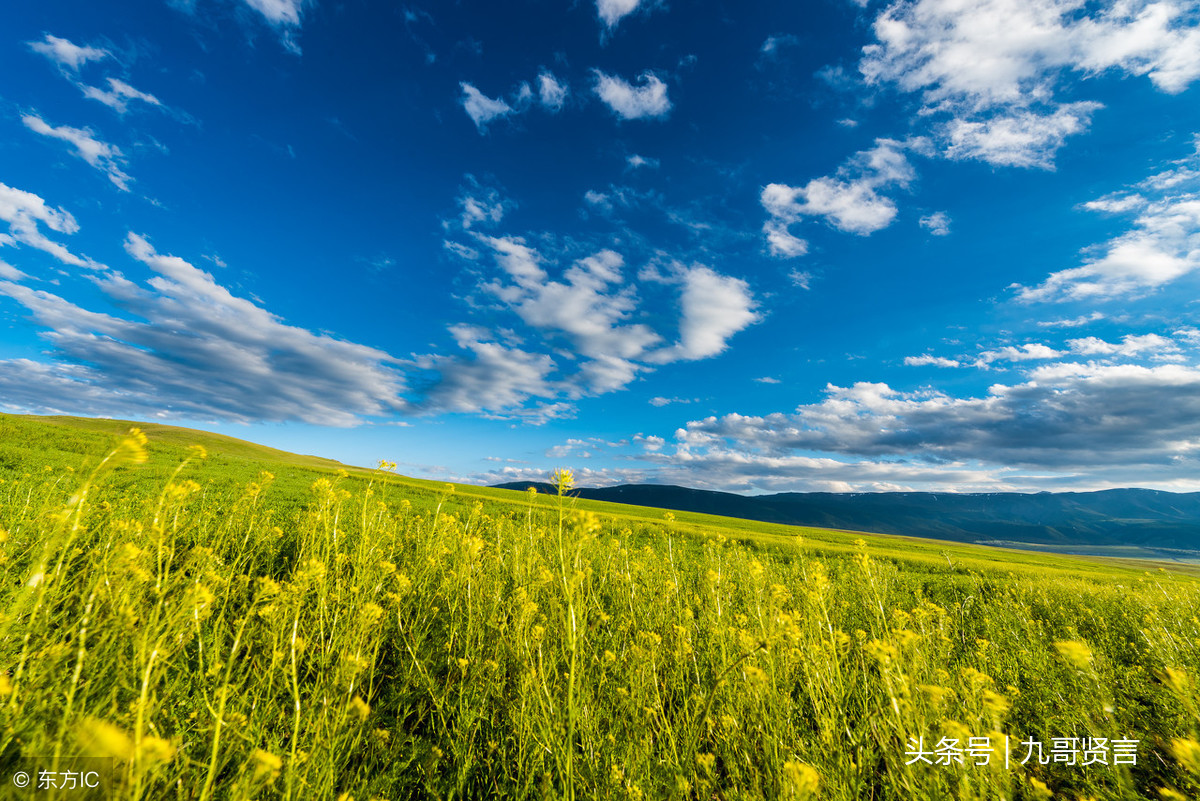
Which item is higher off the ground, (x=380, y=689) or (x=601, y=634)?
(x=601, y=634)

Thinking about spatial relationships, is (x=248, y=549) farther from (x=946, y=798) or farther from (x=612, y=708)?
(x=946, y=798)

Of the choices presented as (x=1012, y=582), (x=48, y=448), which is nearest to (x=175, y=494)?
(x=1012, y=582)

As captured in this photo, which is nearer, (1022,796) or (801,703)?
(1022,796)

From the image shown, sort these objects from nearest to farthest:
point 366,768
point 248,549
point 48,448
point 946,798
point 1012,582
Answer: point 946,798
point 366,768
point 248,549
point 1012,582
point 48,448

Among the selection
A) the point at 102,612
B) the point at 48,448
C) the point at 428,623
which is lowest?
the point at 428,623

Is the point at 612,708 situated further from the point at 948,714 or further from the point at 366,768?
the point at 948,714

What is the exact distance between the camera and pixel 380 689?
3.86m

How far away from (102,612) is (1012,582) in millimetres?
15907

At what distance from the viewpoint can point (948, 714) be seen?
3.34 meters

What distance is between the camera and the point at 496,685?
323cm

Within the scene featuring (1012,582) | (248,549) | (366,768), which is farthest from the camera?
(1012,582)

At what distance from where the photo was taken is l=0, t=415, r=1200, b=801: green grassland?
2090mm

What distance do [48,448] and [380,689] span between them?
2329 cm

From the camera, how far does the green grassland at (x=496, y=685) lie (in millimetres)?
2090
